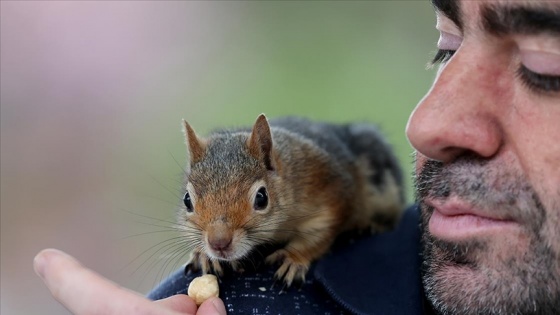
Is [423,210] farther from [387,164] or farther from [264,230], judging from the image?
[387,164]

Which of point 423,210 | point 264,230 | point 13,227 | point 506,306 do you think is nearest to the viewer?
point 506,306

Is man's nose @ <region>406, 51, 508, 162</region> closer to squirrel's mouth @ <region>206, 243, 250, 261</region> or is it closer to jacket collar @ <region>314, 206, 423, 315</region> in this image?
jacket collar @ <region>314, 206, 423, 315</region>

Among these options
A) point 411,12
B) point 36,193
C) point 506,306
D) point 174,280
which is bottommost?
point 506,306

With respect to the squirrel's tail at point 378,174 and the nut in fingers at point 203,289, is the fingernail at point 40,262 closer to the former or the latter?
the nut in fingers at point 203,289

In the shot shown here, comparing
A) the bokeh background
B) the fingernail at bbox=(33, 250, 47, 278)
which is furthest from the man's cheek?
the bokeh background

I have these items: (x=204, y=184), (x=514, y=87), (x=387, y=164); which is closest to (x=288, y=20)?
(x=387, y=164)

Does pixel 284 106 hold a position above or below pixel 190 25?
below

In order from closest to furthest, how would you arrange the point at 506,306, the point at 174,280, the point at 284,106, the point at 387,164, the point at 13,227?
the point at 506,306
the point at 174,280
the point at 387,164
the point at 13,227
the point at 284,106
